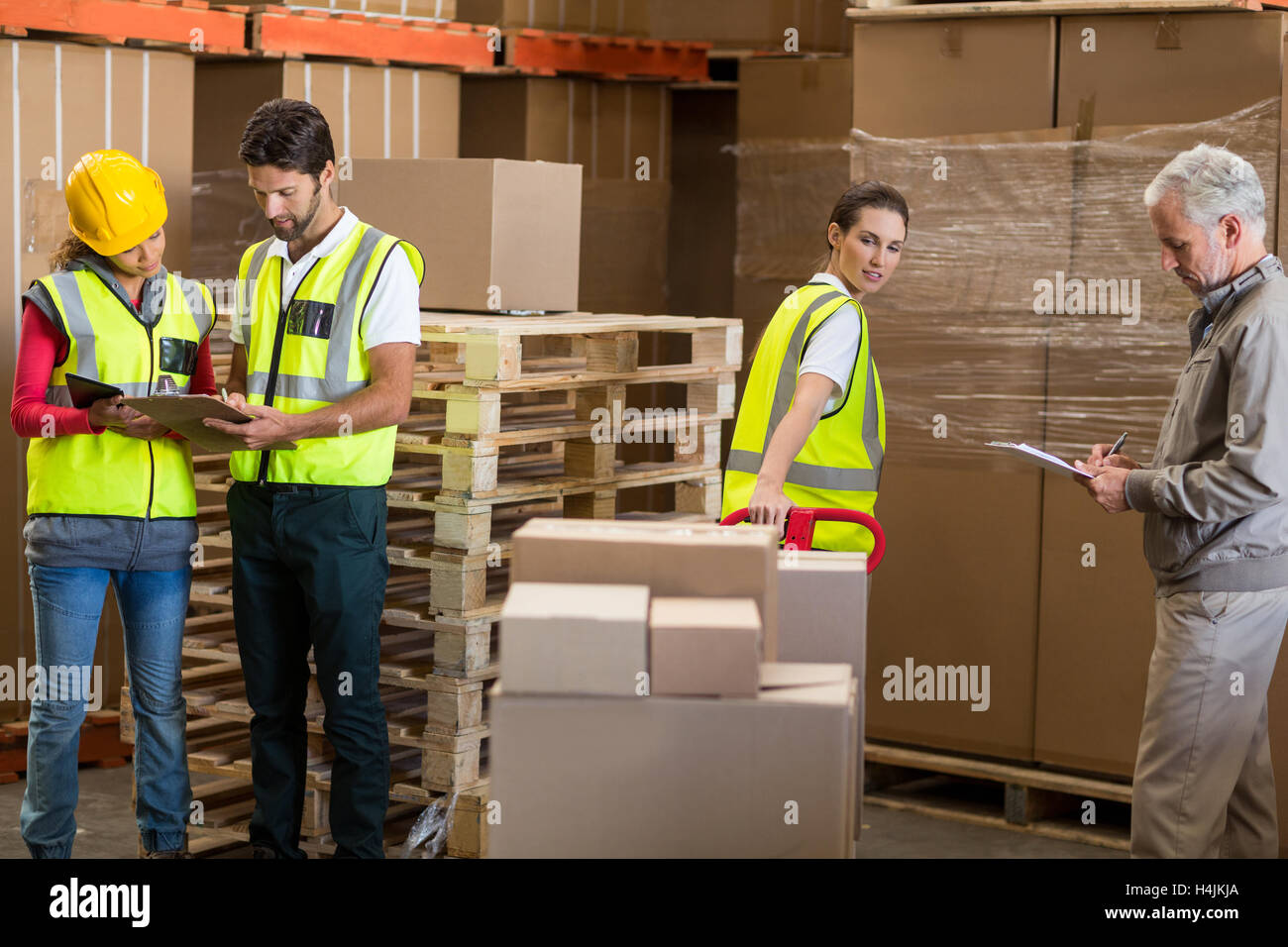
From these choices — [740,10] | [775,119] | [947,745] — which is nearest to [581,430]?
[947,745]

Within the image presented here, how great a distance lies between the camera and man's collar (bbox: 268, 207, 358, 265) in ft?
13.8

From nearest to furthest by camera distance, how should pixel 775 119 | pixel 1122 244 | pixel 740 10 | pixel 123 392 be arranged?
pixel 123 392 → pixel 1122 244 → pixel 775 119 → pixel 740 10

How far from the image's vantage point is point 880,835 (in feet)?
18.4

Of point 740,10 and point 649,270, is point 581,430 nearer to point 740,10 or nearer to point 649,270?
point 649,270

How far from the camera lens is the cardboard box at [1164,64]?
5047mm

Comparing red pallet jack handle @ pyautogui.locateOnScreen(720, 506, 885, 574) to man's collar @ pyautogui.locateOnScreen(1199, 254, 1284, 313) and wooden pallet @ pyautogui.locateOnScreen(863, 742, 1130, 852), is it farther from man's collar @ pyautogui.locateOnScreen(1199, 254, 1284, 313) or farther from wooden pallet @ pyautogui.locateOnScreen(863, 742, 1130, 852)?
wooden pallet @ pyautogui.locateOnScreen(863, 742, 1130, 852)

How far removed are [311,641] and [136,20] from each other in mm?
2580

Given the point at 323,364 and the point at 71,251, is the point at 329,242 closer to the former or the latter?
the point at 323,364

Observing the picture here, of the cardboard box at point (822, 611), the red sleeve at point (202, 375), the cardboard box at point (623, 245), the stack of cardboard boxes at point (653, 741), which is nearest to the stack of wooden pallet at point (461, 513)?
the red sleeve at point (202, 375)

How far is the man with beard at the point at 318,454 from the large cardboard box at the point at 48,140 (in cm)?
168

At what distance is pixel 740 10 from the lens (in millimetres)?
7156

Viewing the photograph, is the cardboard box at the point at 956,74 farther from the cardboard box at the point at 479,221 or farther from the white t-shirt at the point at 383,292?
the white t-shirt at the point at 383,292

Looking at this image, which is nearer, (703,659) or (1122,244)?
(703,659)
